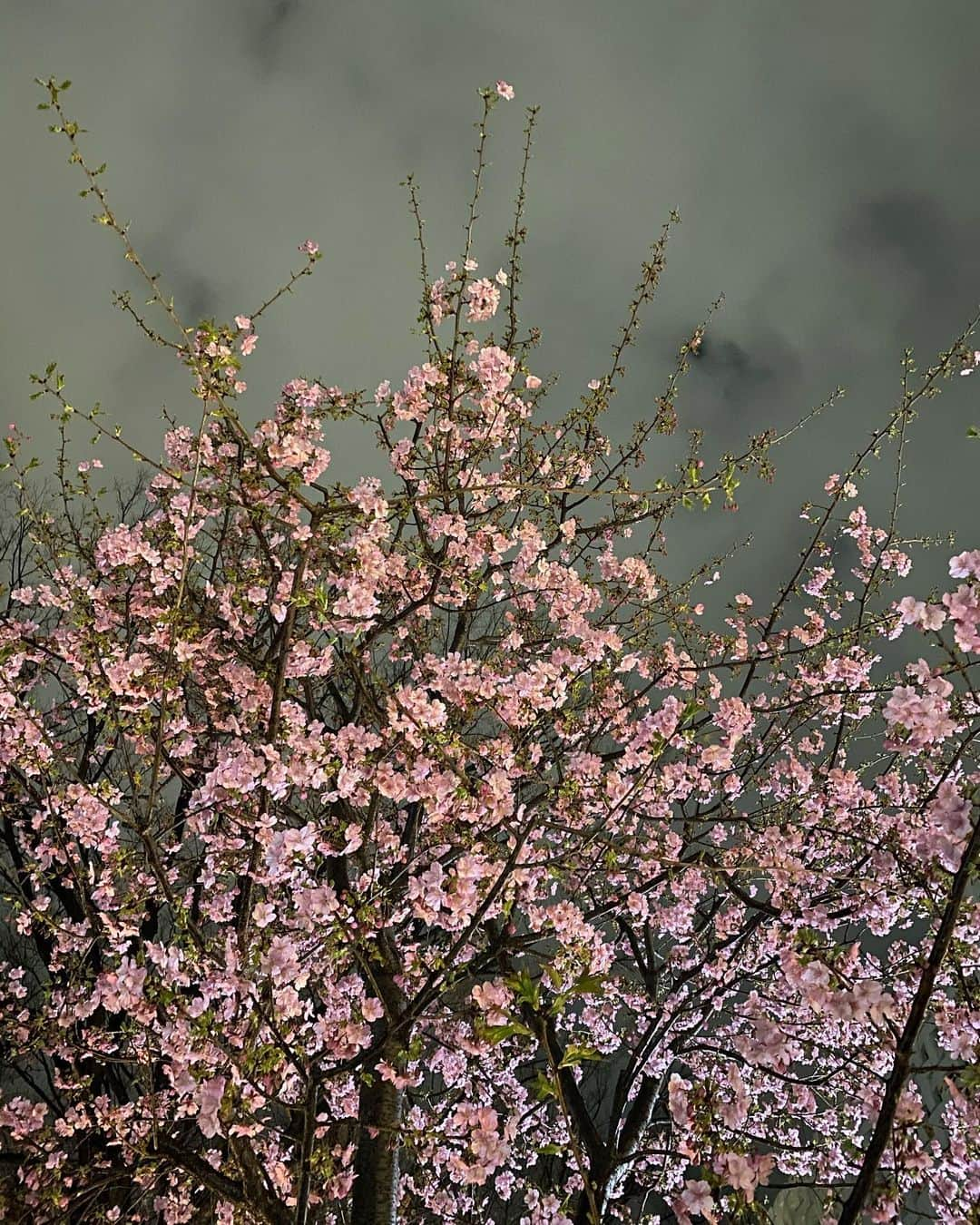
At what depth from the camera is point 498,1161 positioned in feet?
11.5

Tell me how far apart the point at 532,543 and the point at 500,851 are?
2.42 m

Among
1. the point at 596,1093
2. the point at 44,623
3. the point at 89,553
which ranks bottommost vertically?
the point at 596,1093

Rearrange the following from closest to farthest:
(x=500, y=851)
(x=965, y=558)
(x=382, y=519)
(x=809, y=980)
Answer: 1. (x=809, y=980)
2. (x=965, y=558)
3. (x=382, y=519)
4. (x=500, y=851)

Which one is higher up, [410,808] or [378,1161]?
[410,808]

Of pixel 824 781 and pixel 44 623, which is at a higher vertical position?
pixel 44 623

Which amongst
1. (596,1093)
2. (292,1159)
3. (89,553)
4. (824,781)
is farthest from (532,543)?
(596,1093)

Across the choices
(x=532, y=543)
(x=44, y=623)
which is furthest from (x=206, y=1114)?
(x=44, y=623)

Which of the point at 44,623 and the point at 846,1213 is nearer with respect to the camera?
the point at 846,1213

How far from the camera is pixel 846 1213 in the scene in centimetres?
171

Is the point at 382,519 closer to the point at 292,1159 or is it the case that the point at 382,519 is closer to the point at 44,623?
the point at 292,1159

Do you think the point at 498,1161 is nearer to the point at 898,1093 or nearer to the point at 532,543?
the point at 898,1093

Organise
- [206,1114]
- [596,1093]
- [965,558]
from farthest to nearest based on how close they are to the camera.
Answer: [596,1093] → [206,1114] → [965,558]

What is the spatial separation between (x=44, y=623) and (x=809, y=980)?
9664 millimetres

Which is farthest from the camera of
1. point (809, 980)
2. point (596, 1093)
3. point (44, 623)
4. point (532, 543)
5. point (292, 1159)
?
point (596, 1093)
